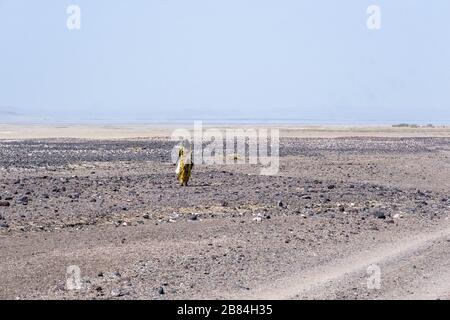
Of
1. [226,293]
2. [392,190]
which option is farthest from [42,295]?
[392,190]

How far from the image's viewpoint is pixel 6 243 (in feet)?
47.7

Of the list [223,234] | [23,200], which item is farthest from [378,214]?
[23,200]

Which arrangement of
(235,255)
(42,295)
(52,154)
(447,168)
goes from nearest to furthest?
1. (42,295)
2. (235,255)
3. (447,168)
4. (52,154)

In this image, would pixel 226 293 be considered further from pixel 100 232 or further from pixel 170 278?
pixel 100 232

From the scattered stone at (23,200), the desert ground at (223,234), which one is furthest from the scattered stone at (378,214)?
the scattered stone at (23,200)

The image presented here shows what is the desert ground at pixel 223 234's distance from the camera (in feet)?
38.3

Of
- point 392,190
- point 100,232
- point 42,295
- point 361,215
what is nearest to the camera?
point 42,295

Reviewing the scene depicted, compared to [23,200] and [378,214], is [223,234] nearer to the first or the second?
[378,214]

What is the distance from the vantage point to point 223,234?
Result: 52.2 ft

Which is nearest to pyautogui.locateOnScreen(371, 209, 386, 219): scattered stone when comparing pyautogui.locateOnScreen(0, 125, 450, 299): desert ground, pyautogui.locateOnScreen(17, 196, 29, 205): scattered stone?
pyautogui.locateOnScreen(0, 125, 450, 299): desert ground

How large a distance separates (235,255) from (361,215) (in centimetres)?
549

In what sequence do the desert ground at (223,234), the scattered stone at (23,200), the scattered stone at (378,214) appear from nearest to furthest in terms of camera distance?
the desert ground at (223,234), the scattered stone at (378,214), the scattered stone at (23,200)

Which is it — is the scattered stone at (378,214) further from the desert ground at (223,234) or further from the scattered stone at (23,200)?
the scattered stone at (23,200)
